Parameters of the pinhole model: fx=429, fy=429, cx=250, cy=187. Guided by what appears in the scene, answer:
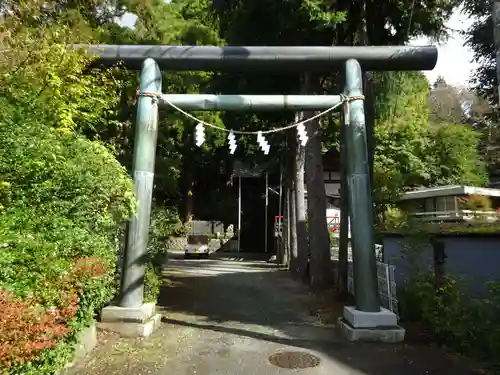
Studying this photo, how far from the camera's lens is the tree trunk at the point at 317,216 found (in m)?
13.7

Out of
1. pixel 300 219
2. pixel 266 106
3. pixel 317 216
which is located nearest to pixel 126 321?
pixel 266 106

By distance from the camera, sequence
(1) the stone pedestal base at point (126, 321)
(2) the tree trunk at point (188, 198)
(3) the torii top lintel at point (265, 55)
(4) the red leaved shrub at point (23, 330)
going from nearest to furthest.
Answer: (4) the red leaved shrub at point (23, 330) < (1) the stone pedestal base at point (126, 321) < (3) the torii top lintel at point (265, 55) < (2) the tree trunk at point (188, 198)

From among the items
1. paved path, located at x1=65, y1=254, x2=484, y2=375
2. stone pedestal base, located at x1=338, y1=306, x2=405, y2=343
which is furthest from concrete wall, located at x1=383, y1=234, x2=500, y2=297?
paved path, located at x1=65, y1=254, x2=484, y2=375

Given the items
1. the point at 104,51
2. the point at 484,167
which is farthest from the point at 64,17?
the point at 484,167

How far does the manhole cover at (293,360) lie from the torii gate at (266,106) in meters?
1.20

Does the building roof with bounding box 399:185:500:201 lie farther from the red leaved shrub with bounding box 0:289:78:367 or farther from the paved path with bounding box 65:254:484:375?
the red leaved shrub with bounding box 0:289:78:367

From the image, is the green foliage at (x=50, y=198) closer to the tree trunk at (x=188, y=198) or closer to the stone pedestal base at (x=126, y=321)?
the stone pedestal base at (x=126, y=321)

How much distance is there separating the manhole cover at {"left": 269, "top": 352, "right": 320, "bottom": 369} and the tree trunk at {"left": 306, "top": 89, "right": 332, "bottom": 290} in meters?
7.08

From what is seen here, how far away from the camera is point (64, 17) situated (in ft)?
30.5

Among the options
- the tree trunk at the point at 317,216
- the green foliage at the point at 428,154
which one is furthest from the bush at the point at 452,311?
the green foliage at the point at 428,154

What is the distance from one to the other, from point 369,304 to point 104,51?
6852 millimetres

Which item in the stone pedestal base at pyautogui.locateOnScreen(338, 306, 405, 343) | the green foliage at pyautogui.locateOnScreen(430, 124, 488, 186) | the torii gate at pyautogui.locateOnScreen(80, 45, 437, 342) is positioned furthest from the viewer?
the green foliage at pyautogui.locateOnScreen(430, 124, 488, 186)

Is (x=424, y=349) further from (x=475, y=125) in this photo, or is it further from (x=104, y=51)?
(x=475, y=125)

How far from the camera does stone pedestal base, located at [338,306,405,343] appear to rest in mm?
7199
